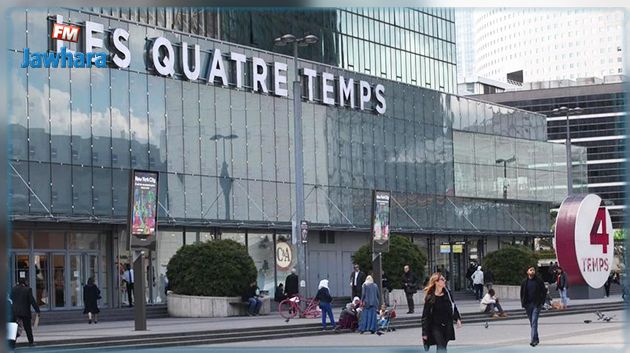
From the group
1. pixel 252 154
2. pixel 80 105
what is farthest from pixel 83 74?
pixel 252 154

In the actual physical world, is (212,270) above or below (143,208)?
below

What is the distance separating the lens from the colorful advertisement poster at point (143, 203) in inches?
1173

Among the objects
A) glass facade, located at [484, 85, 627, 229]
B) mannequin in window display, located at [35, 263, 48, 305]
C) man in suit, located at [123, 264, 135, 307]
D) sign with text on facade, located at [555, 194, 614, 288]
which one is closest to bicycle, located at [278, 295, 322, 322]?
man in suit, located at [123, 264, 135, 307]

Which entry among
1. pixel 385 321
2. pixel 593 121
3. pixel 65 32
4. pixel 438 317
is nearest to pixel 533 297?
pixel 438 317

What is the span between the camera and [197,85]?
45.9 meters

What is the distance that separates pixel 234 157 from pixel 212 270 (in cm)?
928

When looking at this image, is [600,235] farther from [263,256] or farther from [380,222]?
[263,256]

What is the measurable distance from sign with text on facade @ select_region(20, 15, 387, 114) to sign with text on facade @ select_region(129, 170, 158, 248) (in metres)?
10.0

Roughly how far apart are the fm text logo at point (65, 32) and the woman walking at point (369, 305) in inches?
594

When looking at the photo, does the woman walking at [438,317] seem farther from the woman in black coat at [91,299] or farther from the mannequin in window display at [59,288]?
the mannequin in window display at [59,288]

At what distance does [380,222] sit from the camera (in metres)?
36.5

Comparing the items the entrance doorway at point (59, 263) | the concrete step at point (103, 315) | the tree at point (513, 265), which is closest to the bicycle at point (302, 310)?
the concrete step at point (103, 315)

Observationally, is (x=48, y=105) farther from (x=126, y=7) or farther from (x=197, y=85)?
(x=126, y=7)

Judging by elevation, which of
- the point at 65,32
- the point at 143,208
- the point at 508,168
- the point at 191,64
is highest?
the point at 65,32
